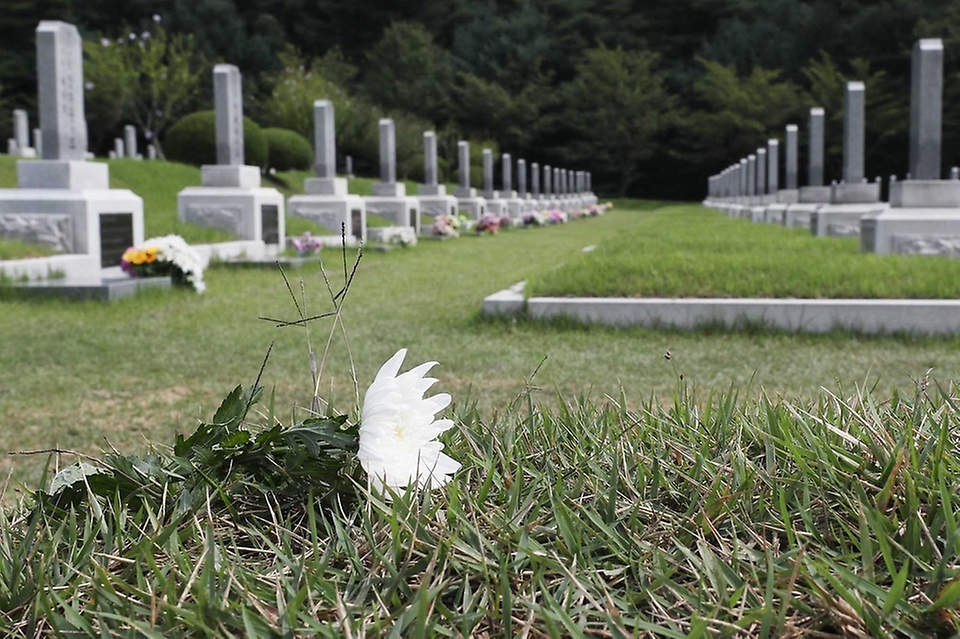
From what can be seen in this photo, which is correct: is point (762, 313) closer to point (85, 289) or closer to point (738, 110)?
point (85, 289)

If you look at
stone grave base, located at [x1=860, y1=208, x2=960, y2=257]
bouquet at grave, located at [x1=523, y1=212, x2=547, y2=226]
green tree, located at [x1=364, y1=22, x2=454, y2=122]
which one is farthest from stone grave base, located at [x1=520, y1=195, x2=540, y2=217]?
stone grave base, located at [x1=860, y1=208, x2=960, y2=257]

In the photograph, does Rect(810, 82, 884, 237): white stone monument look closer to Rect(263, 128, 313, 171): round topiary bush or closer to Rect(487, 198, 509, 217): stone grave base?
Rect(487, 198, 509, 217): stone grave base

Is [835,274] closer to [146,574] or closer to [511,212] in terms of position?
[146,574]

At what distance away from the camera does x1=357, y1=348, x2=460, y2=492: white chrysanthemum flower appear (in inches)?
54.1

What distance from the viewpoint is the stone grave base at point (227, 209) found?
1397 cm

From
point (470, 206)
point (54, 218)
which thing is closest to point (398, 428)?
point (54, 218)

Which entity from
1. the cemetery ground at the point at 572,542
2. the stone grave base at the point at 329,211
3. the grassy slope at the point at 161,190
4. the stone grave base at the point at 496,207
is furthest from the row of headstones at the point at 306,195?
the cemetery ground at the point at 572,542

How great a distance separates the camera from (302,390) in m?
4.81

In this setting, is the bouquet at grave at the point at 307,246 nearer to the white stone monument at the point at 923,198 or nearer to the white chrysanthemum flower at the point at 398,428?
the white stone monument at the point at 923,198

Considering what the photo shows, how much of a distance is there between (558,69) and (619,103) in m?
6.31

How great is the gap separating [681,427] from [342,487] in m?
0.72

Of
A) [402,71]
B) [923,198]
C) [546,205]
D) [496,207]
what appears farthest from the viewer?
[402,71]

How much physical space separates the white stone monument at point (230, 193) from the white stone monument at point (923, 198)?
789cm

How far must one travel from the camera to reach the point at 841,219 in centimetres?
1611
